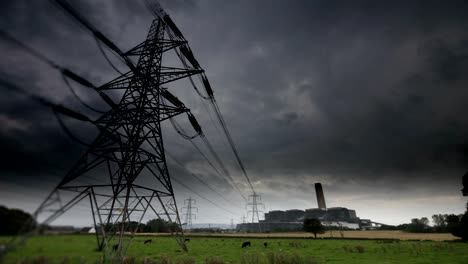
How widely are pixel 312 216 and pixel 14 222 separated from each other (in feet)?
618

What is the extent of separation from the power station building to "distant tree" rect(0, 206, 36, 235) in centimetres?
14146

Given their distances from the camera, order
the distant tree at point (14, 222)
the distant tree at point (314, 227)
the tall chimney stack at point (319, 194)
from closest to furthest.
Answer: the distant tree at point (14, 222) → the distant tree at point (314, 227) → the tall chimney stack at point (319, 194)

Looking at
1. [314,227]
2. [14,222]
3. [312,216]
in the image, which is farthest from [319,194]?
[14,222]

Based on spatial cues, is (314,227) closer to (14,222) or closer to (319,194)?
(14,222)

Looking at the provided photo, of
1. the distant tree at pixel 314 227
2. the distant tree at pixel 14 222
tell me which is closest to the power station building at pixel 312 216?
the distant tree at pixel 314 227

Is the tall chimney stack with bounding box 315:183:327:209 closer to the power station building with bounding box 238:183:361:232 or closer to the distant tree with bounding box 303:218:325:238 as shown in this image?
the power station building with bounding box 238:183:361:232

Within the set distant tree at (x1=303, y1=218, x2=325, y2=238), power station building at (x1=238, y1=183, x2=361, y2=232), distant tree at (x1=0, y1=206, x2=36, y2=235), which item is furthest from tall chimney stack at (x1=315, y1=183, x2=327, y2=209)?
distant tree at (x1=0, y1=206, x2=36, y2=235)

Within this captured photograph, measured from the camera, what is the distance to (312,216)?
167 m

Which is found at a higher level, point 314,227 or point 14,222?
point 14,222

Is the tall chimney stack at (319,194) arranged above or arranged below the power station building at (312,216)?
above

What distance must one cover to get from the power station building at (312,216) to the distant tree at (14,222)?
464ft

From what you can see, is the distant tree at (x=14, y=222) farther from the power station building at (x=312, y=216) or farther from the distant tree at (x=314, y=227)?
the power station building at (x=312, y=216)

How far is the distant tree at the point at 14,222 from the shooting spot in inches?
331

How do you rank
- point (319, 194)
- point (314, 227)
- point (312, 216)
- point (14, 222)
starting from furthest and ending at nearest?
point (312, 216)
point (319, 194)
point (314, 227)
point (14, 222)
